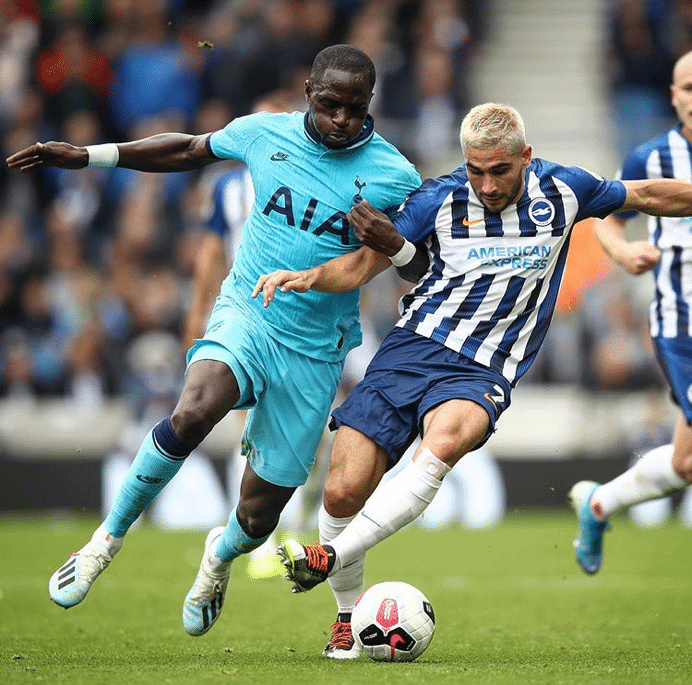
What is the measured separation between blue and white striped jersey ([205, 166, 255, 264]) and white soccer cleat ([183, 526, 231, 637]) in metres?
2.78

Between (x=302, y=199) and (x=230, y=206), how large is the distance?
8.92 feet

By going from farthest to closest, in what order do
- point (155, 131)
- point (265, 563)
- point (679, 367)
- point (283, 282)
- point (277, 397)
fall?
point (155, 131), point (265, 563), point (679, 367), point (277, 397), point (283, 282)


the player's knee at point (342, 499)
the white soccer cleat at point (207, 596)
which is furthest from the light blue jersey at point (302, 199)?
the white soccer cleat at point (207, 596)

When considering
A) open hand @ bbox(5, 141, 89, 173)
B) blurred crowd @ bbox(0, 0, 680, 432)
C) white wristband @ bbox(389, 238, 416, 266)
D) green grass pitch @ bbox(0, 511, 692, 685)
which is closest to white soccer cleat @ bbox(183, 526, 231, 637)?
green grass pitch @ bbox(0, 511, 692, 685)

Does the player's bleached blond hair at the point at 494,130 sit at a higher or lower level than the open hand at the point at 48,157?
higher

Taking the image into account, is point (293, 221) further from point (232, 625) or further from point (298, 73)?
point (298, 73)

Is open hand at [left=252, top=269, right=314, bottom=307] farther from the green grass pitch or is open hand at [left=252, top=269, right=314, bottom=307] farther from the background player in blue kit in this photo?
the green grass pitch

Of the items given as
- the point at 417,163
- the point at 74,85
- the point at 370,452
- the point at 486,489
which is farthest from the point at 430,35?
the point at 370,452

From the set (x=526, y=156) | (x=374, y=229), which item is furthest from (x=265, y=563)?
(x=526, y=156)

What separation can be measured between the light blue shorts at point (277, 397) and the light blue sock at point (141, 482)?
0.41 m

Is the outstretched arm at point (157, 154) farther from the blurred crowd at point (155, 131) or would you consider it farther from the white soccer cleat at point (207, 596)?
the blurred crowd at point (155, 131)

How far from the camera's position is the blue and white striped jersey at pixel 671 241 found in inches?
298

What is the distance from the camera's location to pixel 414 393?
244 inches

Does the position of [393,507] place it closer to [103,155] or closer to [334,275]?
[334,275]
